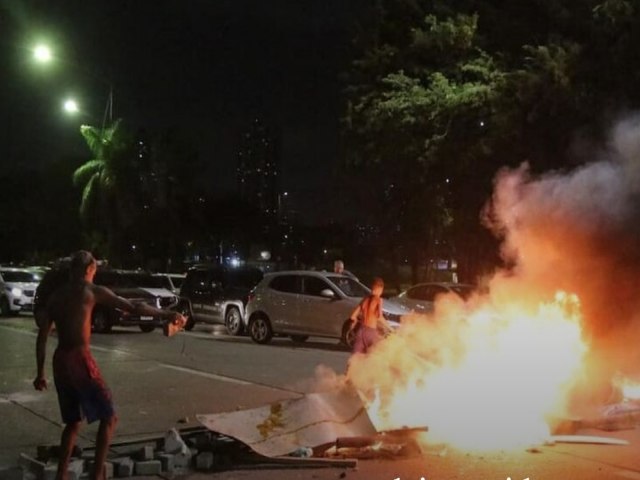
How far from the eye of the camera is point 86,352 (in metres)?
6.48

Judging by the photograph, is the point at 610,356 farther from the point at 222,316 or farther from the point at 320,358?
the point at 222,316

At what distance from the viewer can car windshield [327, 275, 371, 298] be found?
18.3 metres

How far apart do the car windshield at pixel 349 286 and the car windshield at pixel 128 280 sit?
747 cm

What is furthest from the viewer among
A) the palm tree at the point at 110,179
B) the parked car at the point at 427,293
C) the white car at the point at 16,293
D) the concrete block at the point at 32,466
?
the palm tree at the point at 110,179

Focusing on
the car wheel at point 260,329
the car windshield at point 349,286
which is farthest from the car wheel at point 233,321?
the car windshield at point 349,286

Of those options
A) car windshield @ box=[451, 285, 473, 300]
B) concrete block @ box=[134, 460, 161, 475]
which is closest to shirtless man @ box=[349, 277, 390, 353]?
concrete block @ box=[134, 460, 161, 475]

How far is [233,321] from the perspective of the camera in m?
21.7

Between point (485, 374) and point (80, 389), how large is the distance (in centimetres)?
473

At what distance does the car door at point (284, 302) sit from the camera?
18781 millimetres

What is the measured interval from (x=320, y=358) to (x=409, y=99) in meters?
7.68

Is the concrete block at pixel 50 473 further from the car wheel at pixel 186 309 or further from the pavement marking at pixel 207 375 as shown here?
the car wheel at pixel 186 309

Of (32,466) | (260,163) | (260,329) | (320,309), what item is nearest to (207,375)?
(320,309)

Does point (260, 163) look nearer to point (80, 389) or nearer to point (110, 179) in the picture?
point (110, 179)

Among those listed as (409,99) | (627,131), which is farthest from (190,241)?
(627,131)
